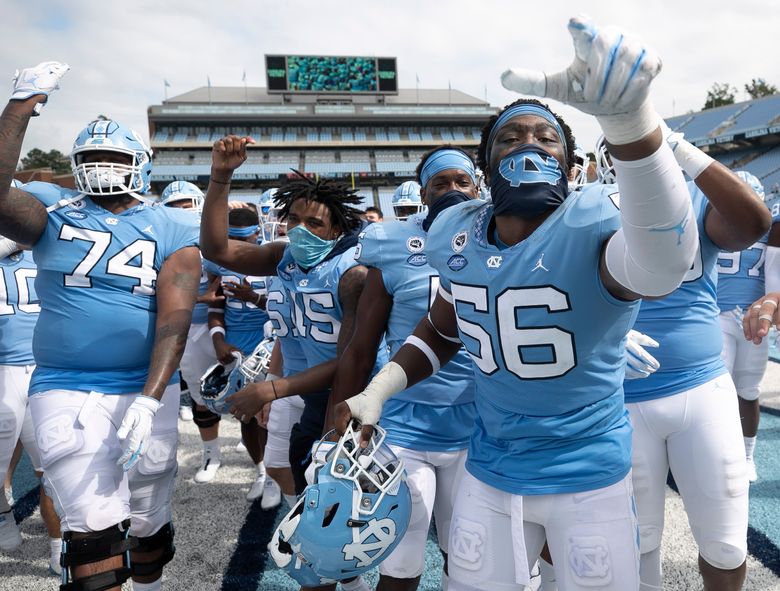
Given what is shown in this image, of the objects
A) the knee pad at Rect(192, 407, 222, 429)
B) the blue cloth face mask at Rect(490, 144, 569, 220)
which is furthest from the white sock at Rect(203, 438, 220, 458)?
the blue cloth face mask at Rect(490, 144, 569, 220)

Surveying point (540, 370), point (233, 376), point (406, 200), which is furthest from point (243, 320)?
point (540, 370)

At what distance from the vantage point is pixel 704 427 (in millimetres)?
2184

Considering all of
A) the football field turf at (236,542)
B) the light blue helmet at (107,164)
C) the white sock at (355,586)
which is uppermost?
the light blue helmet at (107,164)

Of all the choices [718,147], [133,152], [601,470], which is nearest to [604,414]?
[601,470]

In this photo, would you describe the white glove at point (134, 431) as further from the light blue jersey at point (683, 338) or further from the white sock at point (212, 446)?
the white sock at point (212, 446)

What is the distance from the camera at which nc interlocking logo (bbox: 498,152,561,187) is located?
1546 mm

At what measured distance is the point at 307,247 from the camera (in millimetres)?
2789

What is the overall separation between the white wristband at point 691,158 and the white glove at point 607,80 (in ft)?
2.88

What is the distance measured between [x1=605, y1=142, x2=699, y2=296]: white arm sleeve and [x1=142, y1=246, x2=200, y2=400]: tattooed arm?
199 cm

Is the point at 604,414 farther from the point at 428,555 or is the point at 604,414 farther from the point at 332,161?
the point at 332,161

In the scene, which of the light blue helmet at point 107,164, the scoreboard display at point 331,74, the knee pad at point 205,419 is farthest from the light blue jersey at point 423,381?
the scoreboard display at point 331,74

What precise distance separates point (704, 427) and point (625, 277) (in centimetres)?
124

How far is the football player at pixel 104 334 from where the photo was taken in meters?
2.25

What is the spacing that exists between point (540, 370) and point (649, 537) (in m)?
1.25
